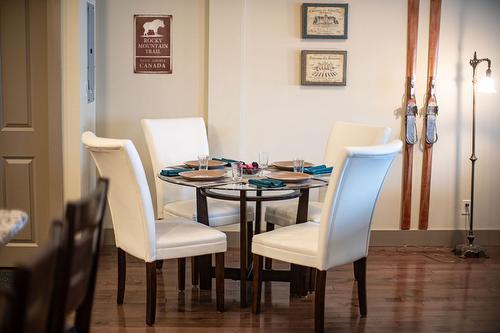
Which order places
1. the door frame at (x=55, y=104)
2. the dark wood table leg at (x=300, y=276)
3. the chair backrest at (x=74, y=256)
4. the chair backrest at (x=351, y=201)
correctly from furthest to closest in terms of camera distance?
the door frame at (x=55, y=104), the dark wood table leg at (x=300, y=276), the chair backrest at (x=351, y=201), the chair backrest at (x=74, y=256)

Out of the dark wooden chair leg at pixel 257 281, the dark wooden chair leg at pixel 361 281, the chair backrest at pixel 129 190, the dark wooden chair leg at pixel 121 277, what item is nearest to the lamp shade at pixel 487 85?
the dark wooden chair leg at pixel 361 281

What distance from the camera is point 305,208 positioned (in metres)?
4.60

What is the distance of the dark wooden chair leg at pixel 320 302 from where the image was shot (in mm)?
3980

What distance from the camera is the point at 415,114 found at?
577 centimetres

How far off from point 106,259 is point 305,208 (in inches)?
61.5

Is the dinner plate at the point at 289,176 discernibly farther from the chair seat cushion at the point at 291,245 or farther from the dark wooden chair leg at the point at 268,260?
the dark wooden chair leg at the point at 268,260

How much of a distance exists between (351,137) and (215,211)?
101 cm

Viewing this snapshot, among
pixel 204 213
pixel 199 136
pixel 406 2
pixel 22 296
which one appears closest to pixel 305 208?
pixel 204 213

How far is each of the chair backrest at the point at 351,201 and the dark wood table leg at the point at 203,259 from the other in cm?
91

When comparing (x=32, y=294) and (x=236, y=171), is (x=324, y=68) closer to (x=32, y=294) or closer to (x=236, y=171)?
(x=236, y=171)

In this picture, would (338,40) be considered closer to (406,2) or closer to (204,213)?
(406,2)

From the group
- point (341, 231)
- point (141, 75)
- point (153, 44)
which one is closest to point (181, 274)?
point (341, 231)

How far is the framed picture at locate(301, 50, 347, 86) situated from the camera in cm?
571

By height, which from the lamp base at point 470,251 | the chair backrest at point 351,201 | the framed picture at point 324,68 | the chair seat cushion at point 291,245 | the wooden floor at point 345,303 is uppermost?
the framed picture at point 324,68
